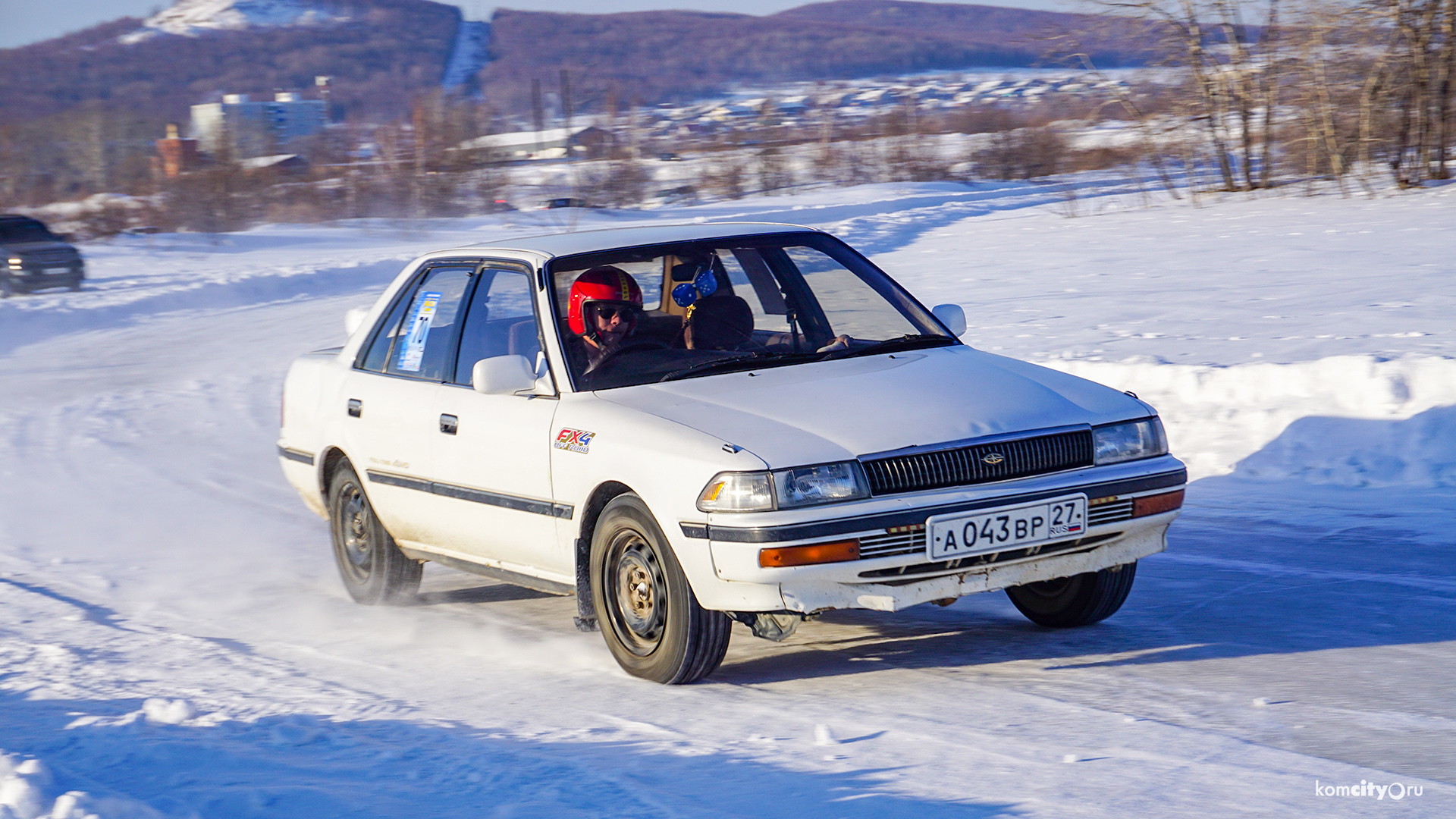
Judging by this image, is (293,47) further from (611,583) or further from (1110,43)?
(611,583)

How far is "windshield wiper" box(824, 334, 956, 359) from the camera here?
555 cm

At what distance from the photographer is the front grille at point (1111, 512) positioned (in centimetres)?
472

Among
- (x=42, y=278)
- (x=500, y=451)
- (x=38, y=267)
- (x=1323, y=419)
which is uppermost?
(x=500, y=451)

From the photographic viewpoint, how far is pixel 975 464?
4547 mm

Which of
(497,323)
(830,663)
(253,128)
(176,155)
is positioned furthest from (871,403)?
(253,128)

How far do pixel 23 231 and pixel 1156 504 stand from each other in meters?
31.0

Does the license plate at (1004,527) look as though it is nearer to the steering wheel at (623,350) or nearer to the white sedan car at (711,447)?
the white sedan car at (711,447)

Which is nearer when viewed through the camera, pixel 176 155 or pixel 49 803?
pixel 49 803

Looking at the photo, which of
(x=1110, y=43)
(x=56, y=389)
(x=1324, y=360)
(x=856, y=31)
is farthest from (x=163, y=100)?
(x=1324, y=360)

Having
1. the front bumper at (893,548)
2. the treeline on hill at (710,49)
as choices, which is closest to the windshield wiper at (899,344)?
the front bumper at (893,548)

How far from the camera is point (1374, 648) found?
488 cm

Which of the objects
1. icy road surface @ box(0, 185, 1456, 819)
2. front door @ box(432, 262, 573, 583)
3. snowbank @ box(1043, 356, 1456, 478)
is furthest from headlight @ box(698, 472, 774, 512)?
snowbank @ box(1043, 356, 1456, 478)

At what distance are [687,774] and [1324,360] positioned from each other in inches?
246

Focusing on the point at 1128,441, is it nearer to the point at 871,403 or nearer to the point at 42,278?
the point at 871,403
